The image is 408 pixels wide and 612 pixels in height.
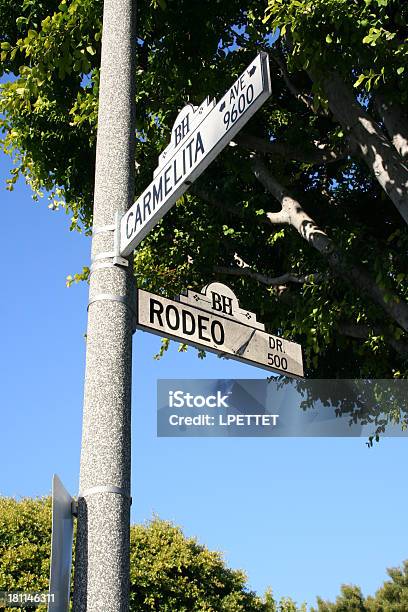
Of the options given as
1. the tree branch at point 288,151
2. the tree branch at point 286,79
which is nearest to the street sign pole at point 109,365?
the tree branch at point 288,151

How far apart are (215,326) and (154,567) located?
43.1ft

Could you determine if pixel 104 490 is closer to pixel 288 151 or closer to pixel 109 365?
pixel 109 365

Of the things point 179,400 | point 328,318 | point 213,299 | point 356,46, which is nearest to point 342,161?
point 328,318

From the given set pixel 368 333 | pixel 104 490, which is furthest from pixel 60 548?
pixel 368 333

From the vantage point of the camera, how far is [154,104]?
11.7 meters

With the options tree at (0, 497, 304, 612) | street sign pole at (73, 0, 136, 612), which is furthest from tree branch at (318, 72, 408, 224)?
tree at (0, 497, 304, 612)

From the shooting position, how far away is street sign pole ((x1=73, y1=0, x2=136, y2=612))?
12.7 ft

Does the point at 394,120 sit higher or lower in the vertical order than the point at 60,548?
higher

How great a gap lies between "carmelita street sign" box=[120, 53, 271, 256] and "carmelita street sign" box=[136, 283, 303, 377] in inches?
15.5

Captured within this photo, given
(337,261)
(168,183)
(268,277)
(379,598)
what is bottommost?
(379,598)

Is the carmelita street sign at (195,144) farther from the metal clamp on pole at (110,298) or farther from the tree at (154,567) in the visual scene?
the tree at (154,567)

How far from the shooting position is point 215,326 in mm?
4941

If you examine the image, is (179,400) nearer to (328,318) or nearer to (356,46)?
(328,318)

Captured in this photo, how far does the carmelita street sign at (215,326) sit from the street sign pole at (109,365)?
239mm
